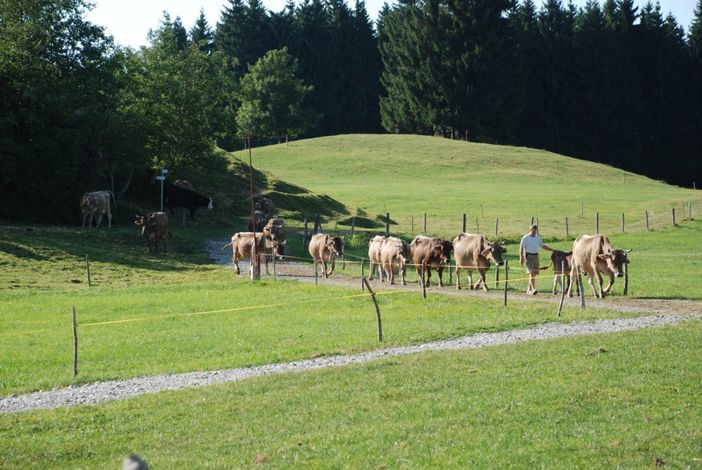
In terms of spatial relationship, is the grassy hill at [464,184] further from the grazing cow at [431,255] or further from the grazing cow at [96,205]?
the grazing cow at [431,255]

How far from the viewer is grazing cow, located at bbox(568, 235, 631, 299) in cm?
2948

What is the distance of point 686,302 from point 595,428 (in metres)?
15.7

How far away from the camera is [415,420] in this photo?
1439 cm

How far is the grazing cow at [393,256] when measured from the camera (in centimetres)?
3531

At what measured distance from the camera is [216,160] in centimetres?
6044

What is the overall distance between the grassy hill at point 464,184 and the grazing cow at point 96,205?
1598 centimetres

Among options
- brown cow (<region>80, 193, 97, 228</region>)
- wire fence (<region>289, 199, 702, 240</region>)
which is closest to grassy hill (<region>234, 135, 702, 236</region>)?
wire fence (<region>289, 199, 702, 240</region>)

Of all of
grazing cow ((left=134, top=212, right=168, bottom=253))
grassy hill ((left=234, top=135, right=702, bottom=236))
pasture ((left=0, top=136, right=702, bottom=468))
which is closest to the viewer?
pasture ((left=0, top=136, right=702, bottom=468))

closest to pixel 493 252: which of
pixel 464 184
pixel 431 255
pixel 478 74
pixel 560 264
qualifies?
pixel 431 255

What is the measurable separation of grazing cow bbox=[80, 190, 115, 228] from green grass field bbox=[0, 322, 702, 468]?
33.4 meters

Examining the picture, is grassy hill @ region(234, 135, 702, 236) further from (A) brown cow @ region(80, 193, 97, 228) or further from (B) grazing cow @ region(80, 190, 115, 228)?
(A) brown cow @ region(80, 193, 97, 228)

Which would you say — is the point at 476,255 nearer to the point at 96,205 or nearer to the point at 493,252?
the point at 493,252

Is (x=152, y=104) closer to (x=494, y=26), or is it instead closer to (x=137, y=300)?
(x=137, y=300)

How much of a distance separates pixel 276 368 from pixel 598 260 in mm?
13540
